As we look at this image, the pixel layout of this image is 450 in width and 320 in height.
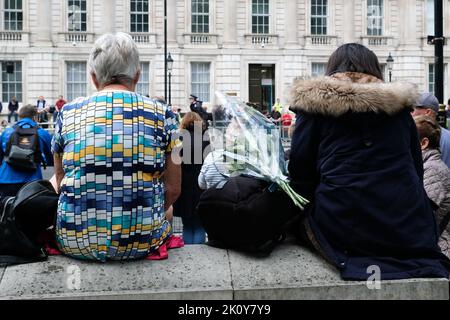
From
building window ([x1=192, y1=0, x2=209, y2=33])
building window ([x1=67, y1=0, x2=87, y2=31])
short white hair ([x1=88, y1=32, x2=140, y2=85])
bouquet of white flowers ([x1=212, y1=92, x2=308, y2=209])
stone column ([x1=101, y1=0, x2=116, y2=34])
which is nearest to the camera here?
short white hair ([x1=88, y1=32, x2=140, y2=85])

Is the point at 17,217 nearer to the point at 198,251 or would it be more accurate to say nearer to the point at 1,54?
the point at 198,251

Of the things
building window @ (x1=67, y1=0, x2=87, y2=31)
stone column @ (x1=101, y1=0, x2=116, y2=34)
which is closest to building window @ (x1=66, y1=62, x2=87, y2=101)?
building window @ (x1=67, y1=0, x2=87, y2=31)

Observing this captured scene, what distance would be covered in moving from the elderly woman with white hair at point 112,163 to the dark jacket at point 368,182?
902mm

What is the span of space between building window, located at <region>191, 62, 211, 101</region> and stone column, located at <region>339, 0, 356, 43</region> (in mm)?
10175

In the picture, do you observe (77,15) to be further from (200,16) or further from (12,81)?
(200,16)

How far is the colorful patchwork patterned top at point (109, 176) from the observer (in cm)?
282

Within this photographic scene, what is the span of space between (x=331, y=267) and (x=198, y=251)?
794 millimetres

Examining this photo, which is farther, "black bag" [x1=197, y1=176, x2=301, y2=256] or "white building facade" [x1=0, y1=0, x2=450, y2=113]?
"white building facade" [x1=0, y1=0, x2=450, y2=113]

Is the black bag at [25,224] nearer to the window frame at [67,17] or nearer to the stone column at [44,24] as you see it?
the stone column at [44,24]

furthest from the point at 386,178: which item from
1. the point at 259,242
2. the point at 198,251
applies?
the point at 198,251

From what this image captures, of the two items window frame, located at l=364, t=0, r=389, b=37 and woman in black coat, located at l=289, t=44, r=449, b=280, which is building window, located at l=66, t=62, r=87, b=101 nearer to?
window frame, located at l=364, t=0, r=389, b=37

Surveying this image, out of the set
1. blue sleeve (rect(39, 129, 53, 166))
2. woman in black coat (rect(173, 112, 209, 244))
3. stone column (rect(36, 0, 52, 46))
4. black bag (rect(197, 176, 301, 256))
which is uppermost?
stone column (rect(36, 0, 52, 46))

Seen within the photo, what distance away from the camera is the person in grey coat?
4.07m

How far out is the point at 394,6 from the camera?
3738cm
